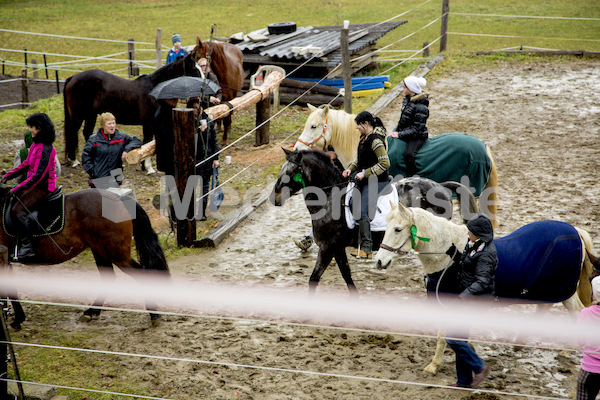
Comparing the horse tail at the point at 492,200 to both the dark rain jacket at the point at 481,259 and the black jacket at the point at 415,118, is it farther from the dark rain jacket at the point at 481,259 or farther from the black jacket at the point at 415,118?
the dark rain jacket at the point at 481,259

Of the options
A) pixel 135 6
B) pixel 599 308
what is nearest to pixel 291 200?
pixel 599 308

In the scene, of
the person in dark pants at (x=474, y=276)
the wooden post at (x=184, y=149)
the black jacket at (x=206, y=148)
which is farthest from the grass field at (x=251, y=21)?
the person in dark pants at (x=474, y=276)

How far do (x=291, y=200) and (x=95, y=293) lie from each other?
3651 mm

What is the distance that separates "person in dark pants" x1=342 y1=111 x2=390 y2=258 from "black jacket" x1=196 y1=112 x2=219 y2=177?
2552 mm

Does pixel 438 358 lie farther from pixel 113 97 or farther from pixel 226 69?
pixel 226 69

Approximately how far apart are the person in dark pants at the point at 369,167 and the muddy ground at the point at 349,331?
2.84 feet

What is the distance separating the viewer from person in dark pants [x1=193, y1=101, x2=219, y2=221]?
7.73 m

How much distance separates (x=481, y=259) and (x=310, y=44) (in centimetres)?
1119

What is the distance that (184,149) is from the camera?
7152 mm

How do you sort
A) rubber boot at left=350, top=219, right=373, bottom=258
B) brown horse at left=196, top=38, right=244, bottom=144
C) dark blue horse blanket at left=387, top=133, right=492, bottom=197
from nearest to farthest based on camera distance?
1. rubber boot at left=350, top=219, right=373, bottom=258
2. dark blue horse blanket at left=387, top=133, right=492, bottom=197
3. brown horse at left=196, top=38, right=244, bottom=144

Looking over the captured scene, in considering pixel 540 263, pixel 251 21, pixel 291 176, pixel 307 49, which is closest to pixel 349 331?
pixel 291 176

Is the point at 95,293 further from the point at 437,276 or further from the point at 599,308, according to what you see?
the point at 599,308

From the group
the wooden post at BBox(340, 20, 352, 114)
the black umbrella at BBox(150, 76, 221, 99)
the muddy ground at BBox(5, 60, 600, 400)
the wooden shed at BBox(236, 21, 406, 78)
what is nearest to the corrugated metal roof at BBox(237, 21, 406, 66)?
the wooden shed at BBox(236, 21, 406, 78)

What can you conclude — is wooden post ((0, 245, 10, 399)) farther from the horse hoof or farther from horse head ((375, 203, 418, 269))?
horse head ((375, 203, 418, 269))
